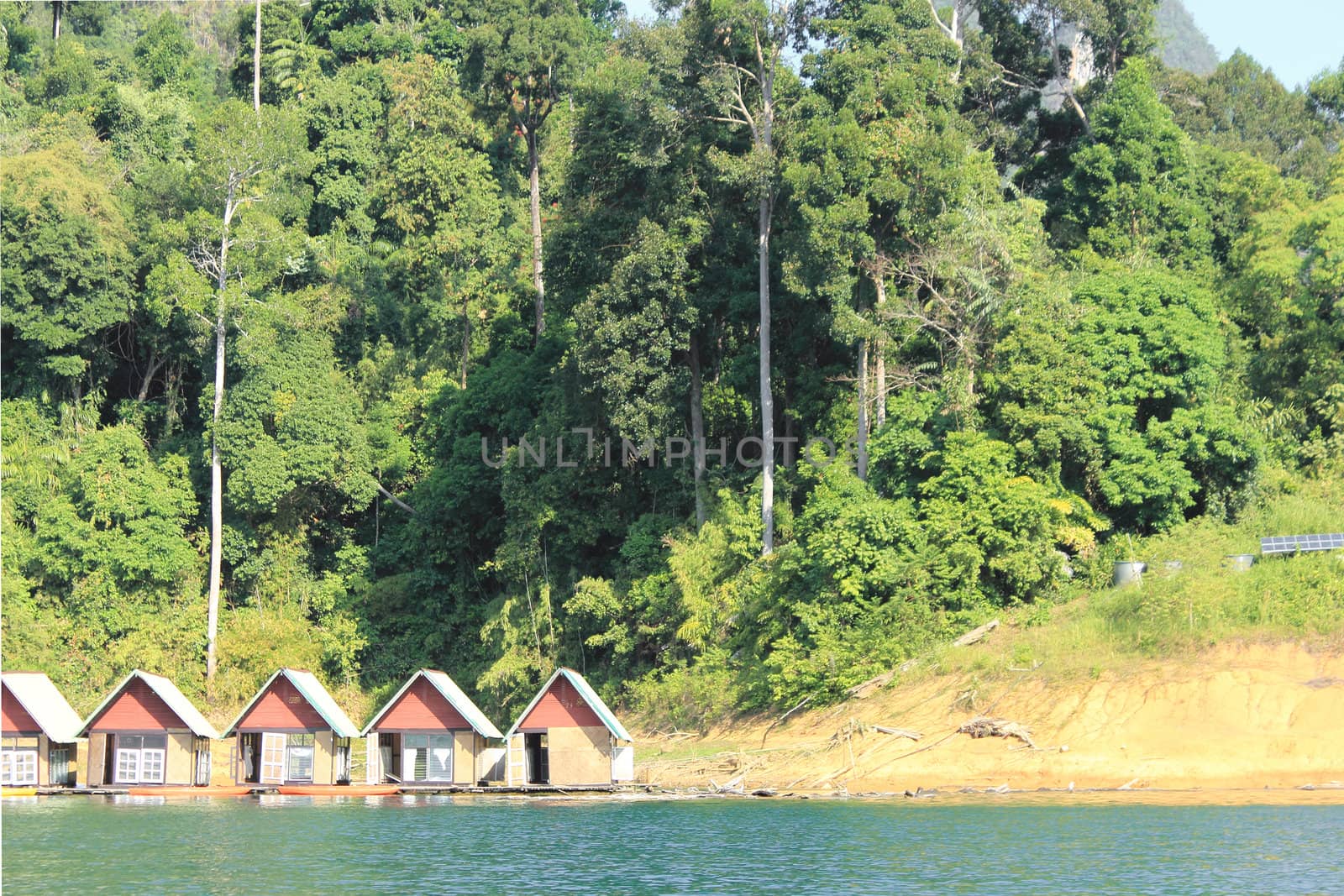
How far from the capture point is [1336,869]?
2630cm

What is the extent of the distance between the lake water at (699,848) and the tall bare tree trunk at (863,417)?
33.7 ft

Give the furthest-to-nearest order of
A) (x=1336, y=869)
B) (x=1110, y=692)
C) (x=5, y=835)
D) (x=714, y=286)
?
(x=714, y=286) < (x=1110, y=692) < (x=5, y=835) < (x=1336, y=869)

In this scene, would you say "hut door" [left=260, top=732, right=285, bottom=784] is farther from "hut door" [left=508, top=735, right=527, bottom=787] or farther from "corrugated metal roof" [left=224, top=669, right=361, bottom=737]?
"hut door" [left=508, top=735, right=527, bottom=787]

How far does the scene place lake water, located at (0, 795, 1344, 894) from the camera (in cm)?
2714

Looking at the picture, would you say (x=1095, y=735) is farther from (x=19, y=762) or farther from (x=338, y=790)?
(x=19, y=762)

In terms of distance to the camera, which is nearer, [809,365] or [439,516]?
[809,365]

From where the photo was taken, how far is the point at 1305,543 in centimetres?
3878

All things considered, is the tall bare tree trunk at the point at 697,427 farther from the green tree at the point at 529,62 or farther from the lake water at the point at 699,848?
the lake water at the point at 699,848

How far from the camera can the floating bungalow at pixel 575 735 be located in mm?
39031

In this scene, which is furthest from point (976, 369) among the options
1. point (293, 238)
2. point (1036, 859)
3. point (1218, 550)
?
point (293, 238)

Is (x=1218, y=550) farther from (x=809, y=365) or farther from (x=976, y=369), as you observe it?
(x=809, y=365)

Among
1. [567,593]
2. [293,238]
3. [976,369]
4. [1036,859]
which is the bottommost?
[1036,859]

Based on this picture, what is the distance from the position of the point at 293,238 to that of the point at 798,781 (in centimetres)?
2576

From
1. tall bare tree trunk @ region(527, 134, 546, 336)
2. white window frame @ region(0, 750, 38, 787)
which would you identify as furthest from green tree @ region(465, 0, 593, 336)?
white window frame @ region(0, 750, 38, 787)
